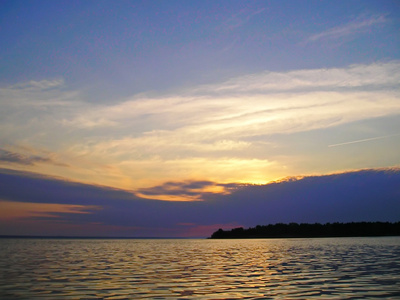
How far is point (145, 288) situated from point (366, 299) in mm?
13266

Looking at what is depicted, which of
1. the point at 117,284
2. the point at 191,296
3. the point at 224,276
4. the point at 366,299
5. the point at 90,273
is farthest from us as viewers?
the point at 90,273

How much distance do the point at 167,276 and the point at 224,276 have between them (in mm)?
4638

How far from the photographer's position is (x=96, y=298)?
71.3 ft

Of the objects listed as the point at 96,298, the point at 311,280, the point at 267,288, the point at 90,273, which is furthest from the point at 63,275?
the point at 311,280

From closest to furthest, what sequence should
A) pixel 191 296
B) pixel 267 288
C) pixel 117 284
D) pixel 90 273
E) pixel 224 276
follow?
pixel 191 296
pixel 267 288
pixel 117 284
pixel 224 276
pixel 90 273

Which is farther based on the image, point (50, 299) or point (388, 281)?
point (388, 281)

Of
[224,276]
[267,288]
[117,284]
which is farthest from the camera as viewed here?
[224,276]

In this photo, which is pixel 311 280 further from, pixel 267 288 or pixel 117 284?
pixel 117 284

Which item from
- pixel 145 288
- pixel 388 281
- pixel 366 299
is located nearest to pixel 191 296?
pixel 145 288

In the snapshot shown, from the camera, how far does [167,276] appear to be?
31734 millimetres

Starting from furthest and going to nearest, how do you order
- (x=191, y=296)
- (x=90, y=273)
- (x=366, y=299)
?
(x=90, y=273) → (x=191, y=296) → (x=366, y=299)

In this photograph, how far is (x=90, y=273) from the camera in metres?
34.1

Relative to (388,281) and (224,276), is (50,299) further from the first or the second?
(388,281)

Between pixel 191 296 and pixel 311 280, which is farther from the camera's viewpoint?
pixel 311 280
